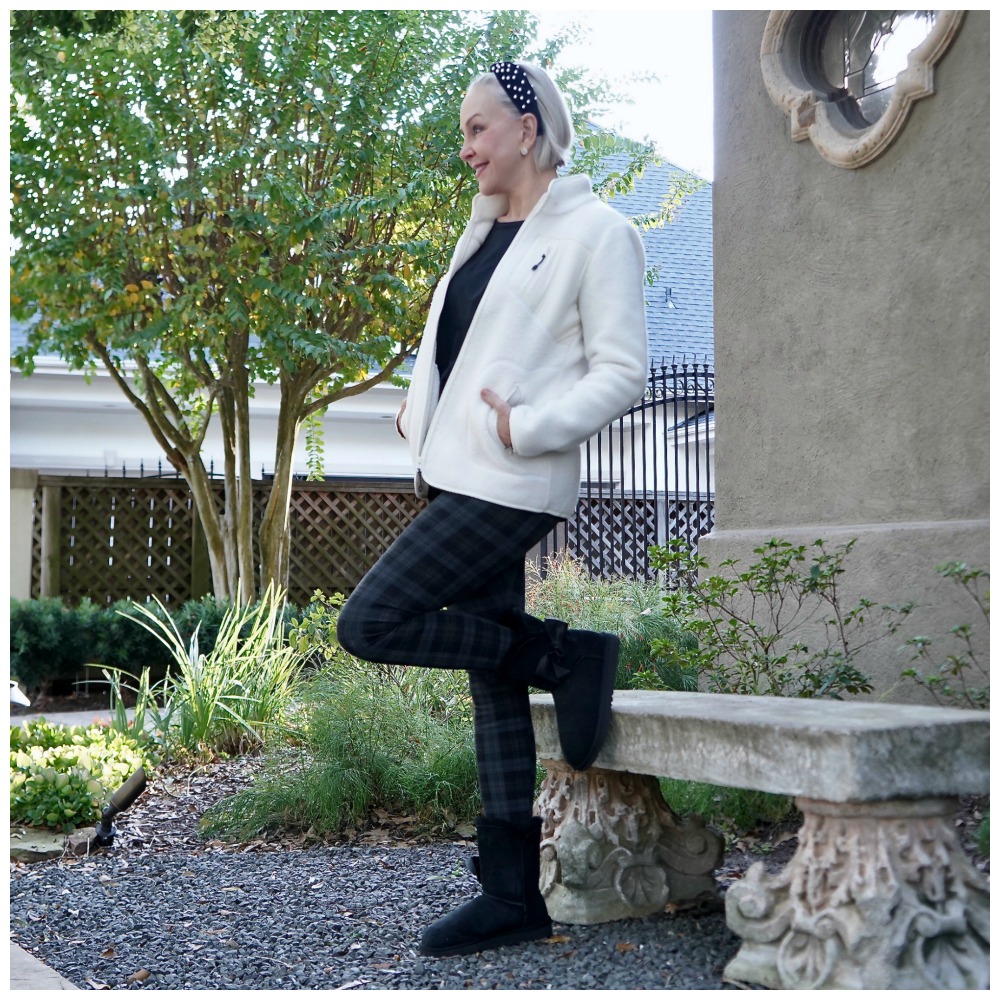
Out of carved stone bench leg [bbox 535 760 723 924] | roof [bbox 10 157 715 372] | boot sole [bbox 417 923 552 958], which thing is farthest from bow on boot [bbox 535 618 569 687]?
roof [bbox 10 157 715 372]

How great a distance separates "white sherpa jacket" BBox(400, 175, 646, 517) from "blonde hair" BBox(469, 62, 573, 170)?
0.16 meters

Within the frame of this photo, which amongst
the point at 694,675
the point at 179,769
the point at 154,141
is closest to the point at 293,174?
the point at 154,141

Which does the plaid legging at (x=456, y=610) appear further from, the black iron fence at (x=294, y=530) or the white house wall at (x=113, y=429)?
the white house wall at (x=113, y=429)

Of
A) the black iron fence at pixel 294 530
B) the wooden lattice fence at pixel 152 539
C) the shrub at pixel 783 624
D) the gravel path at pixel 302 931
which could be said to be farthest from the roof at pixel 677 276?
the gravel path at pixel 302 931

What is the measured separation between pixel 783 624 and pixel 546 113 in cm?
208

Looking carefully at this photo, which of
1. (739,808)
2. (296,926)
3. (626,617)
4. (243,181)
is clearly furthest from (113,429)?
(296,926)

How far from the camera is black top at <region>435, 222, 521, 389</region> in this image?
9.38ft

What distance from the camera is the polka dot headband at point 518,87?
285 cm

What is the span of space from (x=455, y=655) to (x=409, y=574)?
0.20m

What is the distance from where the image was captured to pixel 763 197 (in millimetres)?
4371

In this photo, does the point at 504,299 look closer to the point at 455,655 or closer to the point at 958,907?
the point at 455,655

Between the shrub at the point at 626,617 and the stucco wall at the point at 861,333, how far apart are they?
2.42 feet

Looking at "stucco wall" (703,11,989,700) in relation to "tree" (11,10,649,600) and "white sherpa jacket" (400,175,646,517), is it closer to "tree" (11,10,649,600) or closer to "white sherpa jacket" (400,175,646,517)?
"white sherpa jacket" (400,175,646,517)

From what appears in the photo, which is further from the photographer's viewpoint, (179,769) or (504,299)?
(179,769)
